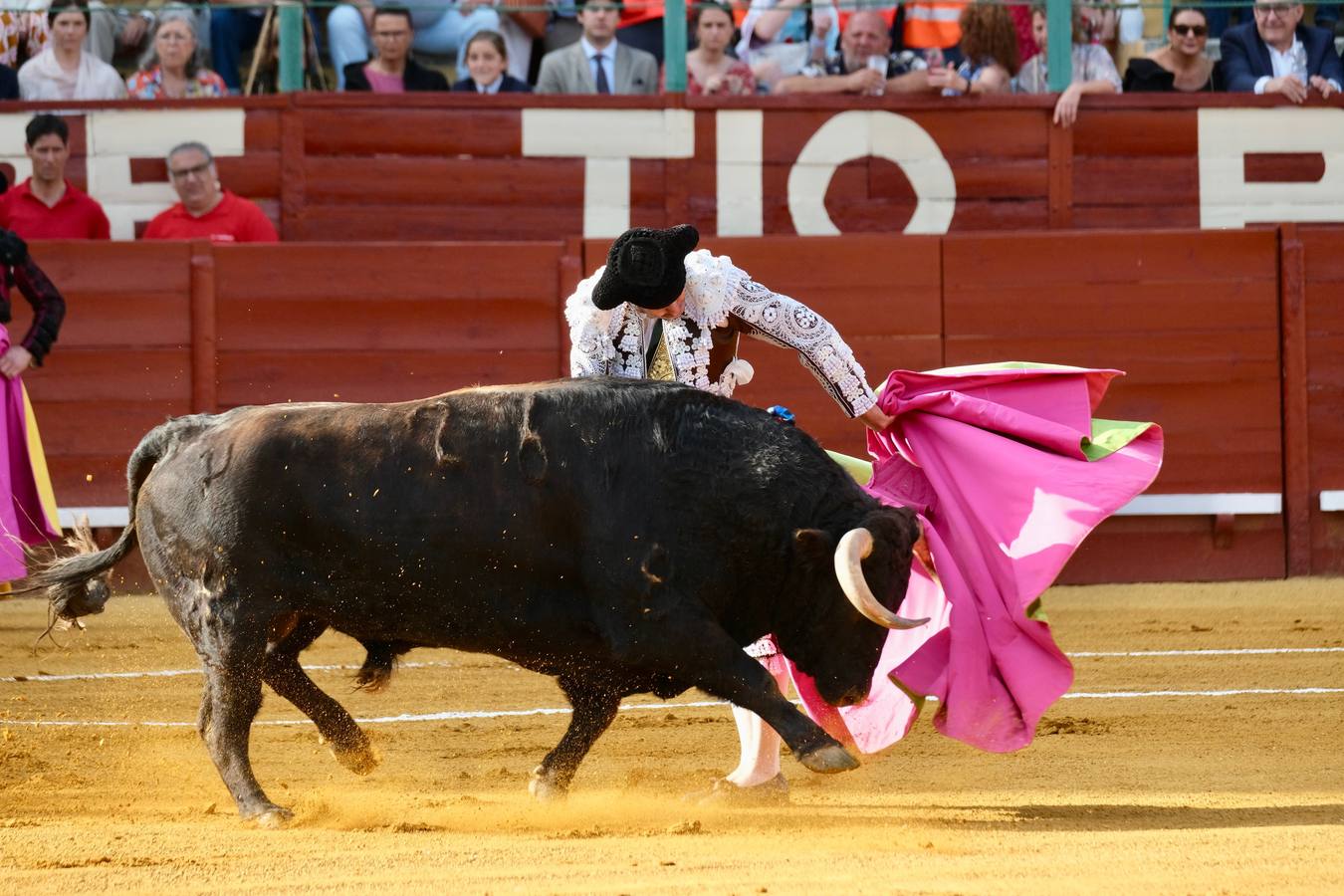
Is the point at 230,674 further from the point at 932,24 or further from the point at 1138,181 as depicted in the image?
the point at 1138,181

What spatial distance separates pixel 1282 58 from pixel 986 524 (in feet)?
16.2

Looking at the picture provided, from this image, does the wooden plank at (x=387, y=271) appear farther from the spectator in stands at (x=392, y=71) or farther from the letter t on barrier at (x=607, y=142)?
the spectator in stands at (x=392, y=71)

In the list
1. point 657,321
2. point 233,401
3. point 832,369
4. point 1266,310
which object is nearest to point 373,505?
point 657,321

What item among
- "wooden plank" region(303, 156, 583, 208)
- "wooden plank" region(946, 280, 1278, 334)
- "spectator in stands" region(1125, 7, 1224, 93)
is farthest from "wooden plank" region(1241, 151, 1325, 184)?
"wooden plank" region(303, 156, 583, 208)

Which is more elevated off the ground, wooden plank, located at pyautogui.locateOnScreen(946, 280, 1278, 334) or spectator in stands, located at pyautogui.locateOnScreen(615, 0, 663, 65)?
spectator in stands, located at pyautogui.locateOnScreen(615, 0, 663, 65)

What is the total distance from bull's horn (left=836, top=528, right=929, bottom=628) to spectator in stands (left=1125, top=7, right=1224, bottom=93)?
523cm

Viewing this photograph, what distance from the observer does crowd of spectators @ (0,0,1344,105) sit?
24.6ft

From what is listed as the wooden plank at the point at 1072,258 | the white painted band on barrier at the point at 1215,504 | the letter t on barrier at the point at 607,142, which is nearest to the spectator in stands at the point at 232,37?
the letter t on barrier at the point at 607,142

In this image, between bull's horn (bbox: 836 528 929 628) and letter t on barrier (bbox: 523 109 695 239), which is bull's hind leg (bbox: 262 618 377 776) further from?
letter t on barrier (bbox: 523 109 695 239)

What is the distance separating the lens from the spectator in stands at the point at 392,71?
7566mm

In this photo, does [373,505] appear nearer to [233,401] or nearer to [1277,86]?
[233,401]

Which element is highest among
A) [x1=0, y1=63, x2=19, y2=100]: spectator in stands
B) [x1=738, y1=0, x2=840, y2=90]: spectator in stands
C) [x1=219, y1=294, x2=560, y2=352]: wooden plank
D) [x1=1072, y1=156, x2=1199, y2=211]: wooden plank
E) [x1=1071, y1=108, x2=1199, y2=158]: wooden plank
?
[x1=738, y1=0, x2=840, y2=90]: spectator in stands

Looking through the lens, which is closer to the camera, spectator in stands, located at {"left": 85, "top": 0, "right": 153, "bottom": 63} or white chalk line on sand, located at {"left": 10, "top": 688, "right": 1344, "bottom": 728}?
white chalk line on sand, located at {"left": 10, "top": 688, "right": 1344, "bottom": 728}

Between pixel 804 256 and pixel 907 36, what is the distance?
1163mm
